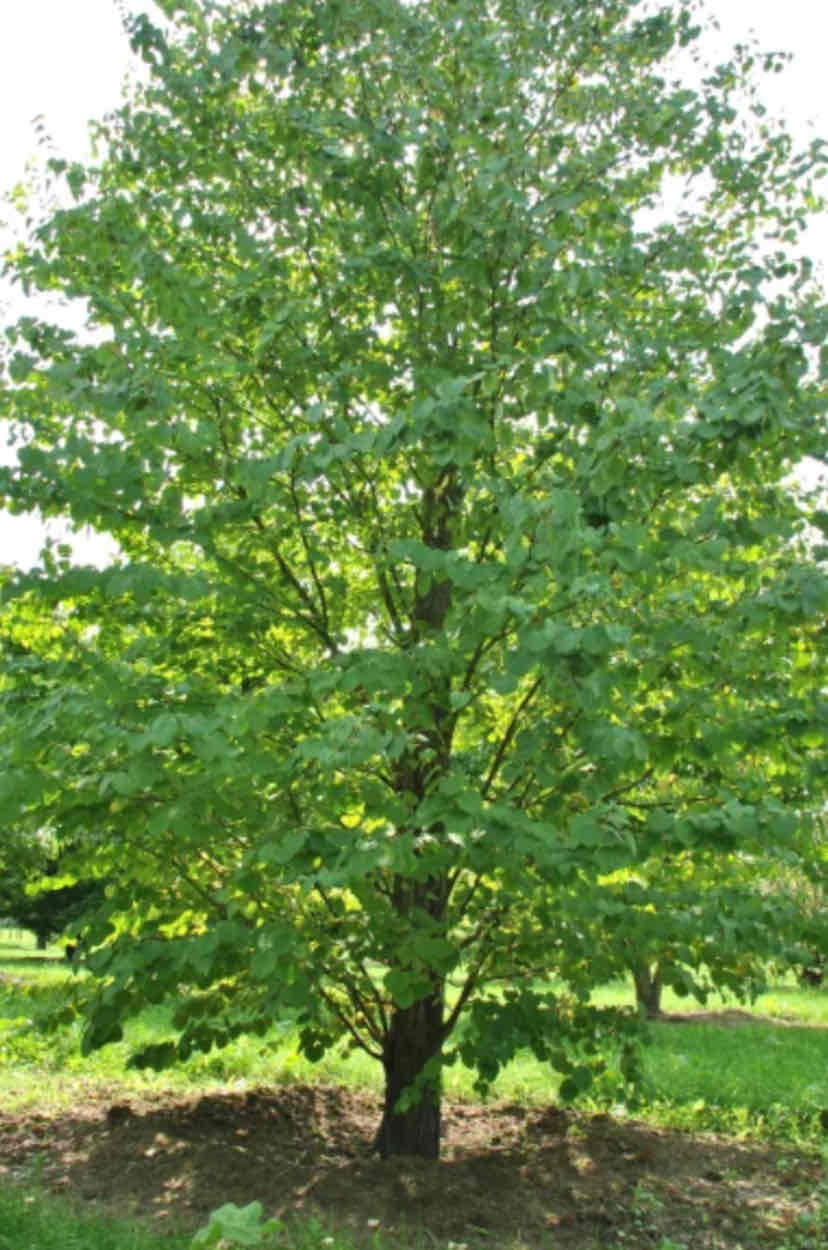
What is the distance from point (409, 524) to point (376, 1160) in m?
2.92

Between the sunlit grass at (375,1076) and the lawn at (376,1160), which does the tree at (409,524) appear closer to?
the lawn at (376,1160)

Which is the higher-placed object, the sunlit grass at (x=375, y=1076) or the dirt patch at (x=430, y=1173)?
the sunlit grass at (x=375, y=1076)

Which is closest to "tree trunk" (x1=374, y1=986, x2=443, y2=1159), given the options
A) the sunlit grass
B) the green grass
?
the sunlit grass

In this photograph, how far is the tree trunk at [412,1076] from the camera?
181 inches

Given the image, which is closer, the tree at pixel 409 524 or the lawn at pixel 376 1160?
the tree at pixel 409 524

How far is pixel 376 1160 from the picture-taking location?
470 centimetres

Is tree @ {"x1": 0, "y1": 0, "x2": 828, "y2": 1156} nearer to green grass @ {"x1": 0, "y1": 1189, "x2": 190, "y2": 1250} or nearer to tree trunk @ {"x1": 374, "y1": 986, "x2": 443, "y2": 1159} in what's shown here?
tree trunk @ {"x1": 374, "y1": 986, "x2": 443, "y2": 1159}

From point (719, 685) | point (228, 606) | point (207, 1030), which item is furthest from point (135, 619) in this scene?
point (719, 685)

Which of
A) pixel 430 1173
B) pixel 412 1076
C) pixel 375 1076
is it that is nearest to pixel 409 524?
pixel 412 1076

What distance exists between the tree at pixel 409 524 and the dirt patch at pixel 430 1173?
44cm

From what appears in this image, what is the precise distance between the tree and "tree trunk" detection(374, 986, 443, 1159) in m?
0.02

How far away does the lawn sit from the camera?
3979mm

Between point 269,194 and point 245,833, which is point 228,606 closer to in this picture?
point 245,833

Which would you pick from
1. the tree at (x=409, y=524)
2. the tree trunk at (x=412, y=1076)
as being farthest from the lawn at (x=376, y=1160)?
the tree at (x=409, y=524)
